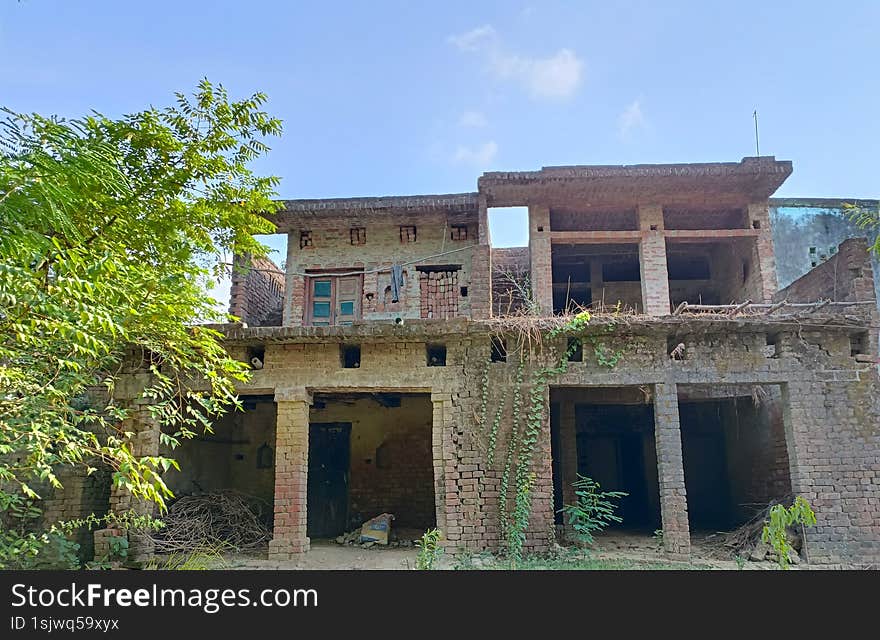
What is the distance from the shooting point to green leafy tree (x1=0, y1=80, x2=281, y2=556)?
6.07m

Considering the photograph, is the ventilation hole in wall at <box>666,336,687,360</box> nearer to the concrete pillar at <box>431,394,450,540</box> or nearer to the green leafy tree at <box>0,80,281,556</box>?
the concrete pillar at <box>431,394,450,540</box>

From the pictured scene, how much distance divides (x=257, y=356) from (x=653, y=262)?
8.19 meters

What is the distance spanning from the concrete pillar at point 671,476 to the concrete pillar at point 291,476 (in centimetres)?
557

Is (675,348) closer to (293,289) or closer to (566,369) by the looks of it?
(566,369)

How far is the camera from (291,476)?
35.6 feet

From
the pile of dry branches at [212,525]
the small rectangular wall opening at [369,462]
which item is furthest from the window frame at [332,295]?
the pile of dry branches at [212,525]

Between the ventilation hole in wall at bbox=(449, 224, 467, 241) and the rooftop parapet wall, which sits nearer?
the rooftop parapet wall

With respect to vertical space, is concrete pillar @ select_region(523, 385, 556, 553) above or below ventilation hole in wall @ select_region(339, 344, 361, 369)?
below

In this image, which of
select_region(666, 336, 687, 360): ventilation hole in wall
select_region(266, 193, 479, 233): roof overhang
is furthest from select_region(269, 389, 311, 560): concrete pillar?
select_region(666, 336, 687, 360): ventilation hole in wall

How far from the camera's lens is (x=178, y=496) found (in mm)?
12352

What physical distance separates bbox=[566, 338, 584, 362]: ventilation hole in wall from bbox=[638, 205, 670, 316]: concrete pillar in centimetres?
341

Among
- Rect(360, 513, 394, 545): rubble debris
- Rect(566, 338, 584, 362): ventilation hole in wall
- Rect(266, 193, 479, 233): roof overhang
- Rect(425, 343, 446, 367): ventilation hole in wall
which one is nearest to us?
Rect(566, 338, 584, 362): ventilation hole in wall

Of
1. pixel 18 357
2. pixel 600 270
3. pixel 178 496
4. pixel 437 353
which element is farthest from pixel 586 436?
pixel 18 357
